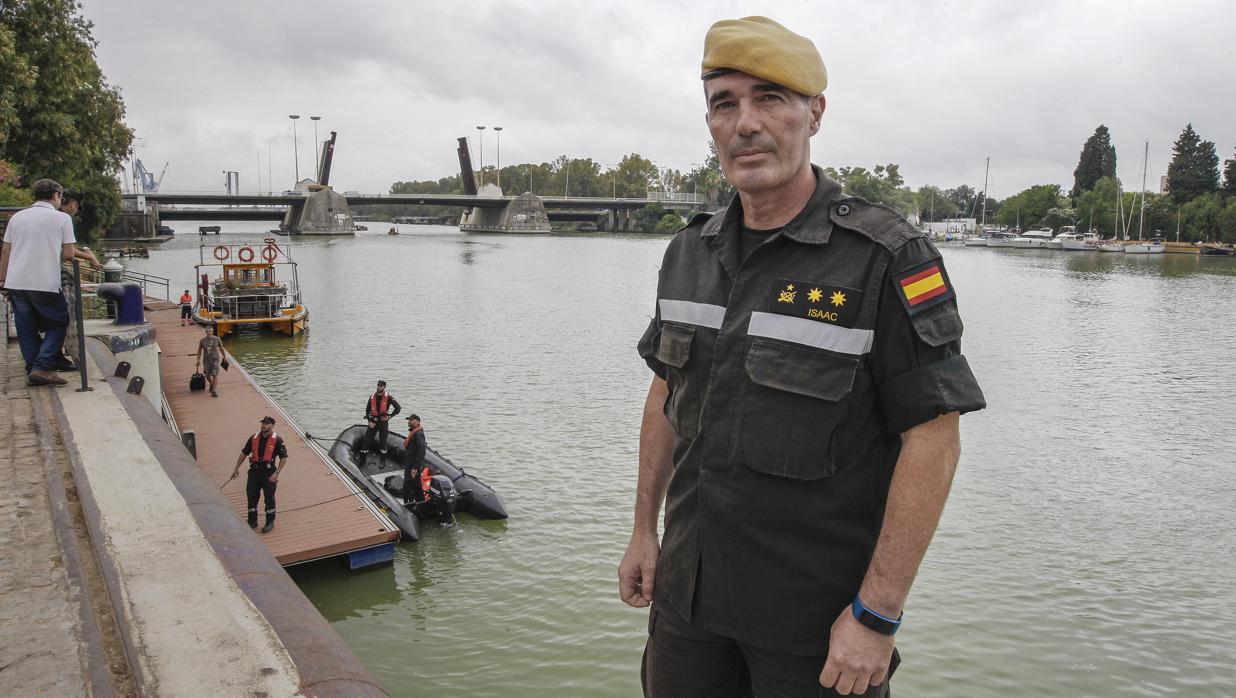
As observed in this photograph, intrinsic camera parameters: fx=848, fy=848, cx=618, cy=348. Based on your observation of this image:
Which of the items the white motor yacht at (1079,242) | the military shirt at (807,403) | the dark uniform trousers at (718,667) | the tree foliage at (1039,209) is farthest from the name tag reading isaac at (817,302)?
the tree foliage at (1039,209)

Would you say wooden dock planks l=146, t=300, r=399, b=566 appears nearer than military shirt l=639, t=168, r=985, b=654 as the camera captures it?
No

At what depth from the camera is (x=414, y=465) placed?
1209cm

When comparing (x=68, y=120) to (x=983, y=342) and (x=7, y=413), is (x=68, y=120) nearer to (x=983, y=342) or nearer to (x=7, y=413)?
(x=7, y=413)

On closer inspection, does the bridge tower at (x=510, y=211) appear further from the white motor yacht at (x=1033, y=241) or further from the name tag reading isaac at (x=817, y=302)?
the name tag reading isaac at (x=817, y=302)

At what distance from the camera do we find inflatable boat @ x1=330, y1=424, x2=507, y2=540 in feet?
38.8

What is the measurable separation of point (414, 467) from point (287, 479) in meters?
1.80

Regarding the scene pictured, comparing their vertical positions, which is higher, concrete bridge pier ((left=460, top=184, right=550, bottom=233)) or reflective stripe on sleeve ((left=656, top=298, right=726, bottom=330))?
concrete bridge pier ((left=460, top=184, right=550, bottom=233))

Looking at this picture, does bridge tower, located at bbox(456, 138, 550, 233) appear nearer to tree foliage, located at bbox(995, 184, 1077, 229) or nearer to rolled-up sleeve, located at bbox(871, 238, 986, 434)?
tree foliage, located at bbox(995, 184, 1077, 229)

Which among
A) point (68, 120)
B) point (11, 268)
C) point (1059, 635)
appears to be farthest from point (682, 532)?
point (68, 120)

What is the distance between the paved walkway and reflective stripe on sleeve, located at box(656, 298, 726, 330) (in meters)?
2.45

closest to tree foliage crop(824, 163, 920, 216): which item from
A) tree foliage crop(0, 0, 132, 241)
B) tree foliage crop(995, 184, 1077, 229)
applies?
tree foliage crop(995, 184, 1077, 229)

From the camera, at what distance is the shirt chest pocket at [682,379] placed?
2.37m

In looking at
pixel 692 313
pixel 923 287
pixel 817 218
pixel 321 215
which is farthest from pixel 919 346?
pixel 321 215

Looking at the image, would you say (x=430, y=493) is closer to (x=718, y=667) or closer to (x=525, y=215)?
(x=718, y=667)
